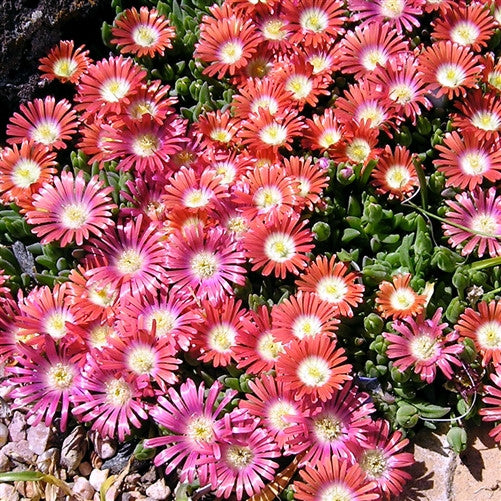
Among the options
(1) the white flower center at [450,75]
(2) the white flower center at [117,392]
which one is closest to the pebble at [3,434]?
(2) the white flower center at [117,392]

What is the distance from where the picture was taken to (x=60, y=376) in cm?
269

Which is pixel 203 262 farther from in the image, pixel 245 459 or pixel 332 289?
pixel 245 459

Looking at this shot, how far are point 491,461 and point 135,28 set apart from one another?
232 centimetres

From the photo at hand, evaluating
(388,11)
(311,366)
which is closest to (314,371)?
(311,366)

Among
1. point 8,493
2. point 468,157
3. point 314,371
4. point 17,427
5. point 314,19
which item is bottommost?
point 8,493

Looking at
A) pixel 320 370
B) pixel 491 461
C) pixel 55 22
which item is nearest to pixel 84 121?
pixel 55 22

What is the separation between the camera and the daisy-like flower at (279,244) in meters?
2.77

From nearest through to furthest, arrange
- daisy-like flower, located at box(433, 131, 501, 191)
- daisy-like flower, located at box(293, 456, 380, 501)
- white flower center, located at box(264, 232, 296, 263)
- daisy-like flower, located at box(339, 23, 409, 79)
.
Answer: daisy-like flower, located at box(293, 456, 380, 501), white flower center, located at box(264, 232, 296, 263), daisy-like flower, located at box(433, 131, 501, 191), daisy-like flower, located at box(339, 23, 409, 79)

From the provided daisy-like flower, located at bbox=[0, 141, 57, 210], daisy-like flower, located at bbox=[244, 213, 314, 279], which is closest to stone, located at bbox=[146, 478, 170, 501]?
daisy-like flower, located at bbox=[244, 213, 314, 279]

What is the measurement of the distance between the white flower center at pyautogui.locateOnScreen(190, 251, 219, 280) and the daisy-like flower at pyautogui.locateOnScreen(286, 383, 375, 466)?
2.04 ft

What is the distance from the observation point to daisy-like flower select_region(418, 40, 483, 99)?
3141 millimetres

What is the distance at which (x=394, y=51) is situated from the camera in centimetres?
325

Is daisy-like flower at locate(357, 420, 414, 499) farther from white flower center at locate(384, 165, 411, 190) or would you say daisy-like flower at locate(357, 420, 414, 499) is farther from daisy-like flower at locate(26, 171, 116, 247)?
daisy-like flower at locate(26, 171, 116, 247)

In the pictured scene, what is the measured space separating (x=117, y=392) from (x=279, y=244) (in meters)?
0.78
